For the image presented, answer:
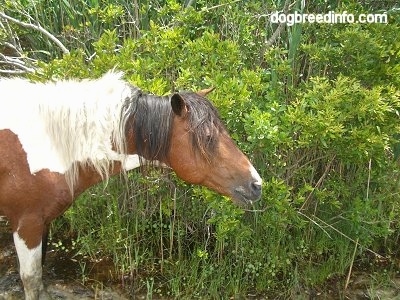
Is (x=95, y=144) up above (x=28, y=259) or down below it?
above

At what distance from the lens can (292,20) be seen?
294cm

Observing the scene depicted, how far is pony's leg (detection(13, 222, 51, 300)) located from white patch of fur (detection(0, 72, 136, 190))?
1.03 ft

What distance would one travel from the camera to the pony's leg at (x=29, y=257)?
7.78ft

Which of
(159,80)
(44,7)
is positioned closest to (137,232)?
(159,80)

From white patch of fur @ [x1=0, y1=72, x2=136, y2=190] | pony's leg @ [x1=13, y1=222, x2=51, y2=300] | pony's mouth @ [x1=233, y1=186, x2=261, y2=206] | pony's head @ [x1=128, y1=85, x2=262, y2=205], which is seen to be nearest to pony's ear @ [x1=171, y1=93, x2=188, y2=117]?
pony's head @ [x1=128, y1=85, x2=262, y2=205]

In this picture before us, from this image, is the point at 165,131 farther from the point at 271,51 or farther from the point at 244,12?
the point at 244,12

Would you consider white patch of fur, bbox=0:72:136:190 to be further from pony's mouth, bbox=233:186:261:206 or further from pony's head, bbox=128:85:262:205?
pony's mouth, bbox=233:186:261:206

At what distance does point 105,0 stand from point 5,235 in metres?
1.93

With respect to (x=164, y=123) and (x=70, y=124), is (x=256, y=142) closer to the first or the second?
(x=164, y=123)

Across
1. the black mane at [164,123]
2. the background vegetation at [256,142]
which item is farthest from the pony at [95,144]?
the background vegetation at [256,142]

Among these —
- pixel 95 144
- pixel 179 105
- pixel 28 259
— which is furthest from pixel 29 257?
pixel 179 105

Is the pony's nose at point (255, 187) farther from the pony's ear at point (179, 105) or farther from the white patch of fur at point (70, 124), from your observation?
the white patch of fur at point (70, 124)

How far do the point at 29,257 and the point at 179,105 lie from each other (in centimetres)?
112

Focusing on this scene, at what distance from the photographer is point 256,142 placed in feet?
8.27
